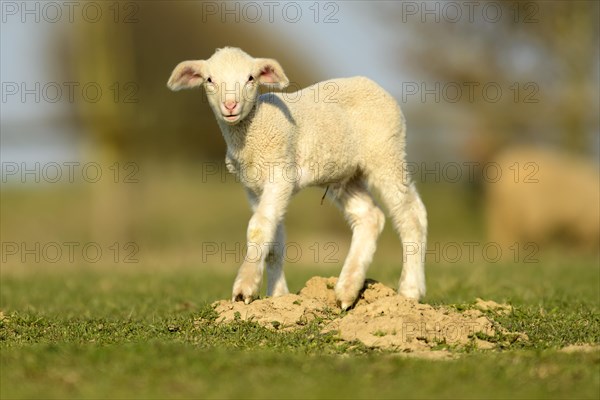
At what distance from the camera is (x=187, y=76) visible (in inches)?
293

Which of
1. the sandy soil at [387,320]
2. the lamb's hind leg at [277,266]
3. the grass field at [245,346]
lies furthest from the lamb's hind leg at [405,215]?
the lamb's hind leg at [277,266]

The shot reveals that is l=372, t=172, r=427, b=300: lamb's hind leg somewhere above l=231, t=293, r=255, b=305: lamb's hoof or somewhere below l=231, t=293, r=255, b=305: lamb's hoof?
above

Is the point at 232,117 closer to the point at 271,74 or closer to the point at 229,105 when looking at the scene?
the point at 229,105

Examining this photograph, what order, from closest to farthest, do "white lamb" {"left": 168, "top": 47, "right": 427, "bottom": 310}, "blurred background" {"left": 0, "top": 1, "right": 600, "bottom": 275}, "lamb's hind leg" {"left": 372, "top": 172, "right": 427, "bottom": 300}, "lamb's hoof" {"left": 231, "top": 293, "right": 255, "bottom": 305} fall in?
"lamb's hoof" {"left": 231, "top": 293, "right": 255, "bottom": 305}, "white lamb" {"left": 168, "top": 47, "right": 427, "bottom": 310}, "lamb's hind leg" {"left": 372, "top": 172, "right": 427, "bottom": 300}, "blurred background" {"left": 0, "top": 1, "right": 600, "bottom": 275}

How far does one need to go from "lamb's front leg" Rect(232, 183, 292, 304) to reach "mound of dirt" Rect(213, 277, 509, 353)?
0.11 m

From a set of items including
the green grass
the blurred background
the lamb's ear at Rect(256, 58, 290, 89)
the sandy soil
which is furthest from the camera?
the blurred background

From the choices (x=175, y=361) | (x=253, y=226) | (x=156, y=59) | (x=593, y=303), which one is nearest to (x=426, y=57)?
(x=156, y=59)

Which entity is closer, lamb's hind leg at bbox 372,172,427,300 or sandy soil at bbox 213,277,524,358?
sandy soil at bbox 213,277,524,358

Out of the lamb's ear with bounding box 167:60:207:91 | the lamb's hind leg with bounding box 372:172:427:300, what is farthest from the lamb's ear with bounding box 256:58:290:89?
the lamb's hind leg with bounding box 372:172:427:300

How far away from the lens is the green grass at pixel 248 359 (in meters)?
4.73

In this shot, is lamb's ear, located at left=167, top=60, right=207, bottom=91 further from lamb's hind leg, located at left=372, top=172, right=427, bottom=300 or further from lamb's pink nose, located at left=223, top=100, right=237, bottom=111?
lamb's hind leg, located at left=372, top=172, right=427, bottom=300

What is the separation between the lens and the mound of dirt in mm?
6105

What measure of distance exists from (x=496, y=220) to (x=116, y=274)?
1012 centimetres

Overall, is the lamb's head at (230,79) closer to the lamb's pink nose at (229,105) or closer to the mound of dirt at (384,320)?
the lamb's pink nose at (229,105)
